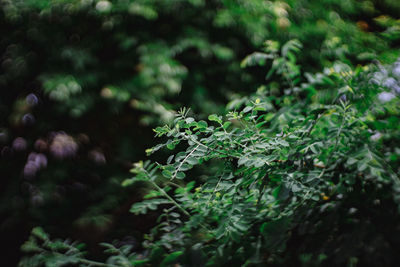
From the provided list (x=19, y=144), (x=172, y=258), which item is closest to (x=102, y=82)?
(x=19, y=144)

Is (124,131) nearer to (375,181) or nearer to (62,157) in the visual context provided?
(62,157)

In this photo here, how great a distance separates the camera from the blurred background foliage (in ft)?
6.49

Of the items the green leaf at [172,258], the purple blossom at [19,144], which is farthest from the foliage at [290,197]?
the purple blossom at [19,144]

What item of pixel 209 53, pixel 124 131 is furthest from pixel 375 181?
pixel 124 131

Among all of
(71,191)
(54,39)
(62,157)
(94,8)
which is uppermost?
(94,8)

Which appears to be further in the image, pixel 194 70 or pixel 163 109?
pixel 194 70

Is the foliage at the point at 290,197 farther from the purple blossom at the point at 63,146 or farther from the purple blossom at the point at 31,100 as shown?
the purple blossom at the point at 31,100

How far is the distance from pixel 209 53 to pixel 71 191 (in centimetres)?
143

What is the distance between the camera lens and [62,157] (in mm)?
2043

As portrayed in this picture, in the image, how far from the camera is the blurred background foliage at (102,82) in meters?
1.98

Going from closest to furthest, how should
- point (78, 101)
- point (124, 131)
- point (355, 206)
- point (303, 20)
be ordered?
point (355, 206) < point (78, 101) < point (124, 131) < point (303, 20)

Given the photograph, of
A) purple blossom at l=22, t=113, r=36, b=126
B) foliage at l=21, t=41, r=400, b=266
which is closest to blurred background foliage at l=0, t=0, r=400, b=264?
purple blossom at l=22, t=113, r=36, b=126

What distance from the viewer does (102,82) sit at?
2.17 metres

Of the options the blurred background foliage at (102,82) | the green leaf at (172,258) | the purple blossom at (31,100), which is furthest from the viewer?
the purple blossom at (31,100)
